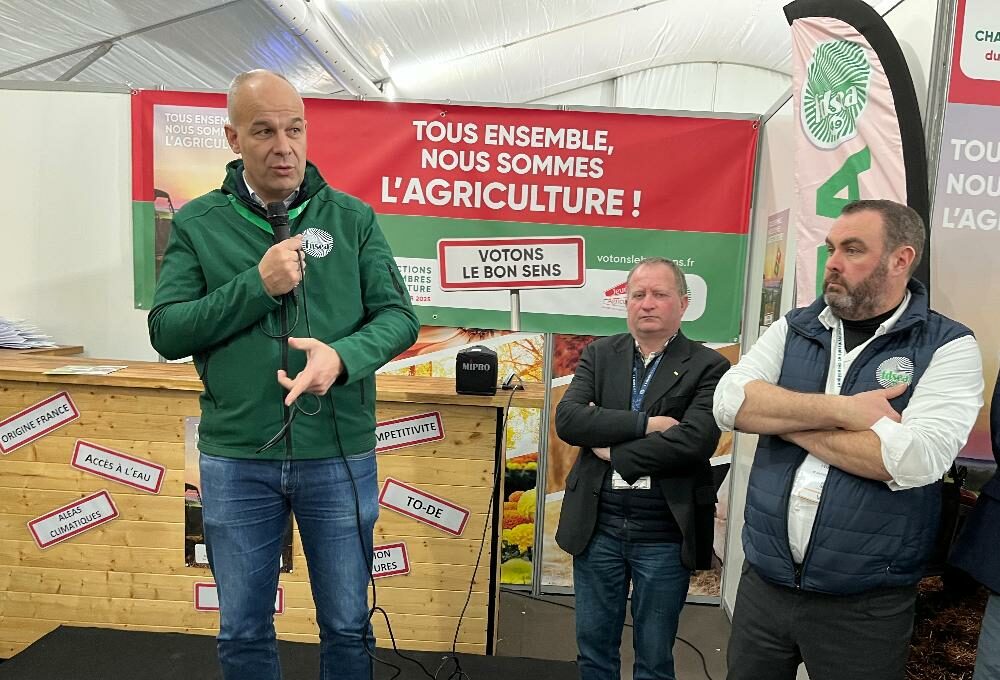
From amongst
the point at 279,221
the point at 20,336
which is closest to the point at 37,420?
the point at 20,336

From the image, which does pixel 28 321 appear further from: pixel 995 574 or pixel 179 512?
pixel 995 574

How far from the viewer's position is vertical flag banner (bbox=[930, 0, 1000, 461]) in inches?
71.5

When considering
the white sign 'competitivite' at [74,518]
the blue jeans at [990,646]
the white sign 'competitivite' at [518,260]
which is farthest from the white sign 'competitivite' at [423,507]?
the blue jeans at [990,646]

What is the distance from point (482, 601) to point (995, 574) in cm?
167

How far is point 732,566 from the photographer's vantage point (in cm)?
326

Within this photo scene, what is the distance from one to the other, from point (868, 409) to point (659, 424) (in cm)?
57

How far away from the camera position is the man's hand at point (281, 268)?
50.3 inches

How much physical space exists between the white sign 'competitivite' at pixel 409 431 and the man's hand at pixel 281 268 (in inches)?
51.0

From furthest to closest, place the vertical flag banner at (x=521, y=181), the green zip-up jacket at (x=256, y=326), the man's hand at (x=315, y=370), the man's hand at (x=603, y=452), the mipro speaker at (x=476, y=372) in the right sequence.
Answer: the vertical flag banner at (x=521, y=181) < the mipro speaker at (x=476, y=372) < the man's hand at (x=603, y=452) < the green zip-up jacket at (x=256, y=326) < the man's hand at (x=315, y=370)

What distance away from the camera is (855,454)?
144 centimetres

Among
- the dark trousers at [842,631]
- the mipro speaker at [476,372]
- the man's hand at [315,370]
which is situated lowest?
the dark trousers at [842,631]

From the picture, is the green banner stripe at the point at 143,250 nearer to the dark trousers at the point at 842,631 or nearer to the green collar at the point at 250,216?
the green collar at the point at 250,216

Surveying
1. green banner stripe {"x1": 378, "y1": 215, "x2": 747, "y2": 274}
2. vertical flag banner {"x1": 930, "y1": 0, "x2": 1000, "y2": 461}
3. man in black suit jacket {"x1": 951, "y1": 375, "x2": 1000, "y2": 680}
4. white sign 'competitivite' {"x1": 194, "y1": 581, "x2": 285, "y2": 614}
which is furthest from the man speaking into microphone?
green banner stripe {"x1": 378, "y1": 215, "x2": 747, "y2": 274}

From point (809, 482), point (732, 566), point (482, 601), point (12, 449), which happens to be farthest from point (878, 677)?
point (12, 449)
